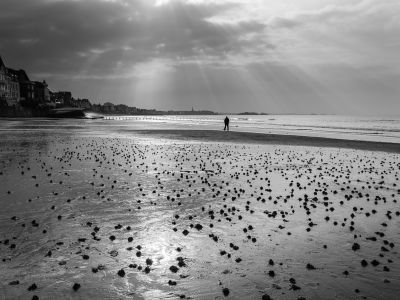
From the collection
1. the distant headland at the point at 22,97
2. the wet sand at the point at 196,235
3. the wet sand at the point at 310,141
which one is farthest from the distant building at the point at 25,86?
the wet sand at the point at 196,235

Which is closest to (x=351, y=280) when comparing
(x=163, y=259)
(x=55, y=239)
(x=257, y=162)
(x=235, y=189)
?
(x=163, y=259)

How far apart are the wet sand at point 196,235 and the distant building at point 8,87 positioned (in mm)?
129915

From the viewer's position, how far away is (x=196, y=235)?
10.3 meters

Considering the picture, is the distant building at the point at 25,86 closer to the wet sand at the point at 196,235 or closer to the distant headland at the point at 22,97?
the distant headland at the point at 22,97

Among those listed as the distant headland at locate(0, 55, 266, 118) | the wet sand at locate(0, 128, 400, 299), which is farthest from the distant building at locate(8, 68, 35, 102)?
the wet sand at locate(0, 128, 400, 299)

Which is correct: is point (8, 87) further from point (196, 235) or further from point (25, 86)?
point (196, 235)

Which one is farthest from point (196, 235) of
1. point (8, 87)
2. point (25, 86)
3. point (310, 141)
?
point (25, 86)

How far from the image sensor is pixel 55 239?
955 centimetres

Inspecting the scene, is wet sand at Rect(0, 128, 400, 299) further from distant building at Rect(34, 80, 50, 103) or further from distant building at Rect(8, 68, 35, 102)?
distant building at Rect(34, 80, 50, 103)

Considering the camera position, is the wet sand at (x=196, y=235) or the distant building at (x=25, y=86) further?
the distant building at (x=25, y=86)

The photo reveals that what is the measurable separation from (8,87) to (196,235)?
153188mm

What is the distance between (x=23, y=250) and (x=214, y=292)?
203 inches

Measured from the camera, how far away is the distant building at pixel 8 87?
131 m

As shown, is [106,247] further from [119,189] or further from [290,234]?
[119,189]
